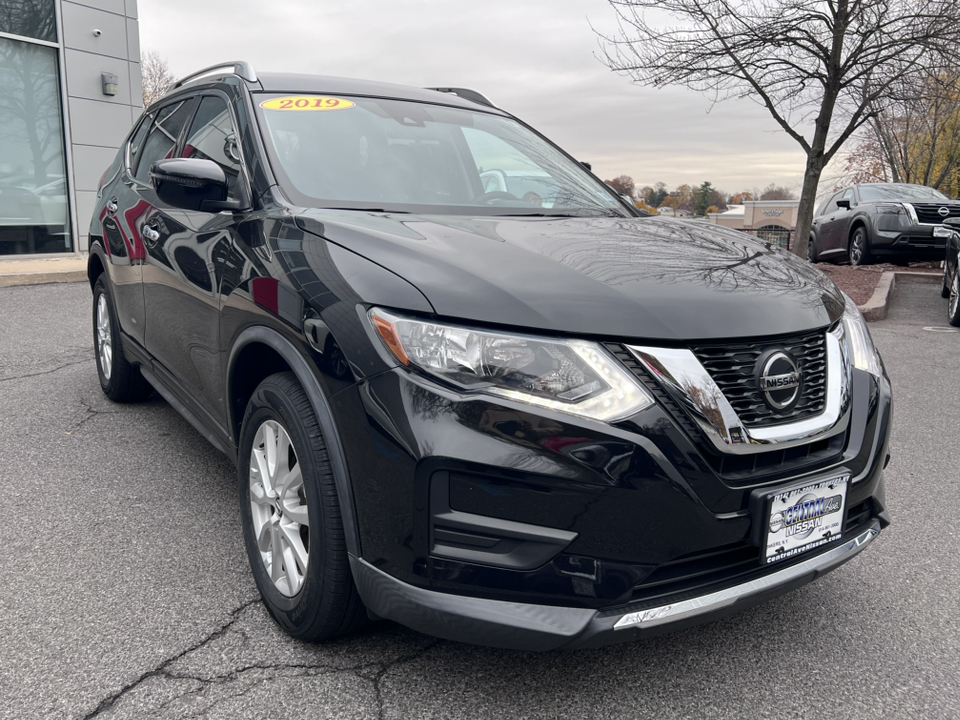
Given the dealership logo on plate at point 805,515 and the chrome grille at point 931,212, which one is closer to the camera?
the dealership logo on plate at point 805,515

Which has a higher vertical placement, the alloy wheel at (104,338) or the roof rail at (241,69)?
the roof rail at (241,69)

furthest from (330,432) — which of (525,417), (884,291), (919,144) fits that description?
(919,144)

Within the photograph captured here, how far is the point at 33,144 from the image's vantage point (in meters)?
12.3

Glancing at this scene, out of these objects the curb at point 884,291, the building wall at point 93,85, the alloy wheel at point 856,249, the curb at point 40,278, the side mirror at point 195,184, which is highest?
the building wall at point 93,85

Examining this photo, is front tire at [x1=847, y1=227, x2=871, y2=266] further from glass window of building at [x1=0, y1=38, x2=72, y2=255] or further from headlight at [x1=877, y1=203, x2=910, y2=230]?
glass window of building at [x1=0, y1=38, x2=72, y2=255]

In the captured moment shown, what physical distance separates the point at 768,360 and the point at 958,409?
3.93m

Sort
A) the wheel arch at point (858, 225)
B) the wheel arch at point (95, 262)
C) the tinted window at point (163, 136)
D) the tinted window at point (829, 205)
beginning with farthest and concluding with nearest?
1. the tinted window at point (829, 205)
2. the wheel arch at point (858, 225)
3. the wheel arch at point (95, 262)
4. the tinted window at point (163, 136)

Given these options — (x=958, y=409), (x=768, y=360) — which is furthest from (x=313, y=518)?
(x=958, y=409)

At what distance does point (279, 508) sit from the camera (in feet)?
7.64

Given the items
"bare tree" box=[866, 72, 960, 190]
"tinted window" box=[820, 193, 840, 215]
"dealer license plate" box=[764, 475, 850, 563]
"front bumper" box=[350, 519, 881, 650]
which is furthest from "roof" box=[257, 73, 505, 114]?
"bare tree" box=[866, 72, 960, 190]

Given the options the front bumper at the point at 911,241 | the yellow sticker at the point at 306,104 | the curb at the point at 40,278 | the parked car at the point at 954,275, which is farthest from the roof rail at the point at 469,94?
the front bumper at the point at 911,241

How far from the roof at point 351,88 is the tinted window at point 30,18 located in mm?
10918

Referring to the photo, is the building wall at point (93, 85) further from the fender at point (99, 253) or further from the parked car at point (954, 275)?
the parked car at point (954, 275)

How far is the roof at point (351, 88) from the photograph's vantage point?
3.17m
